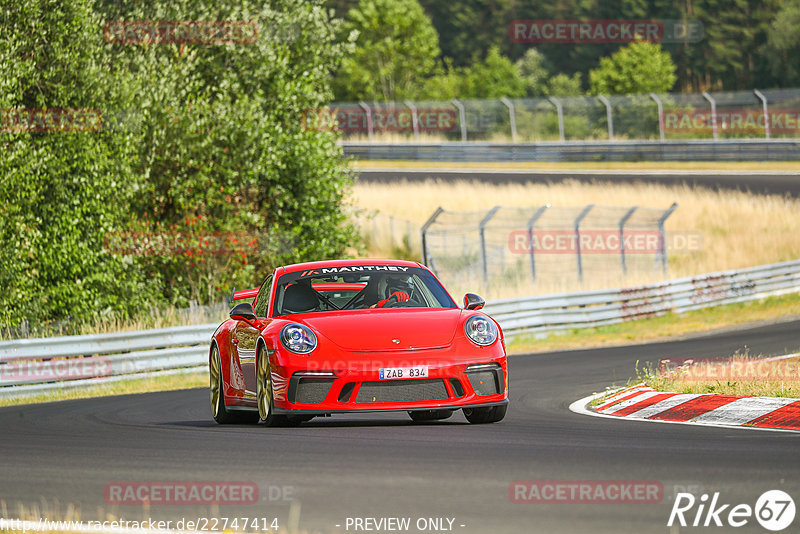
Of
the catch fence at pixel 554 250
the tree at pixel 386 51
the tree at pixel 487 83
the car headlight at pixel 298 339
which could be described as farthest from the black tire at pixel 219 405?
the tree at pixel 487 83

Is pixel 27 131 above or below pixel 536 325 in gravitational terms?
above

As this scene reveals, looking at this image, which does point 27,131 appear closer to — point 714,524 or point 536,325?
point 536,325

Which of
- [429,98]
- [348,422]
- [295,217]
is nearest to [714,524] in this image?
[348,422]

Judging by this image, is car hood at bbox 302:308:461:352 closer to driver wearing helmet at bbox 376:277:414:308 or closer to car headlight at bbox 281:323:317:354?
car headlight at bbox 281:323:317:354

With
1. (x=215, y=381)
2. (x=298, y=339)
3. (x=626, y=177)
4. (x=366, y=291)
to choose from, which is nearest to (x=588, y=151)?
(x=626, y=177)


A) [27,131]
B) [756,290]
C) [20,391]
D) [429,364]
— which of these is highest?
[27,131]

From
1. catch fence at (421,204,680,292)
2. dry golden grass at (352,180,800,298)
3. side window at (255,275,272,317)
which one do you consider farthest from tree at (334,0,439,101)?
side window at (255,275,272,317)

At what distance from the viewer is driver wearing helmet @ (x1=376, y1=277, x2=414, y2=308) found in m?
10.4

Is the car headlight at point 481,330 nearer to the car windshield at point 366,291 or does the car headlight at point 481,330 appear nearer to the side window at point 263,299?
the car windshield at point 366,291

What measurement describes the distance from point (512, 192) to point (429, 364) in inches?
1276

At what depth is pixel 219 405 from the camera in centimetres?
1116

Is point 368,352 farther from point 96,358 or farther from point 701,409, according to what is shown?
point 96,358

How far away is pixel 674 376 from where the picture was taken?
41.7 feet

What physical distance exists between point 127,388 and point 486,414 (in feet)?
29.1
